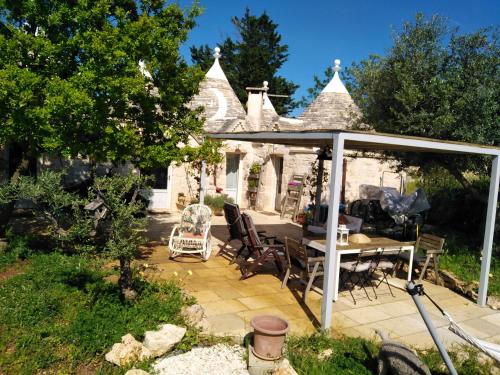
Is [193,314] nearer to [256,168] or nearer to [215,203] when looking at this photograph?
[215,203]

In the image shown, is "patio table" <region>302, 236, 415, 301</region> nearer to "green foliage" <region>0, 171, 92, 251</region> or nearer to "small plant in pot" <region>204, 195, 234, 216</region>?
"green foliage" <region>0, 171, 92, 251</region>

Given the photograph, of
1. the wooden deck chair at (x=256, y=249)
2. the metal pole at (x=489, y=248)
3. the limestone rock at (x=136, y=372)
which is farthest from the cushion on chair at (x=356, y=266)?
the limestone rock at (x=136, y=372)

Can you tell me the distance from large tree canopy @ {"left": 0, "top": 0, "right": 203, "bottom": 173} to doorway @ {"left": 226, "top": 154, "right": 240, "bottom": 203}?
8.10 meters

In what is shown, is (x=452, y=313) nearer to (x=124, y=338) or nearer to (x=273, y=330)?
(x=273, y=330)

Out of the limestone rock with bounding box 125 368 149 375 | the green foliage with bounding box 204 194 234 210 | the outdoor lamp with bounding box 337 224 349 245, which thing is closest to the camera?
the limestone rock with bounding box 125 368 149 375

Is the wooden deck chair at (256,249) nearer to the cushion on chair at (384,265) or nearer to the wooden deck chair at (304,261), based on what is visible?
the wooden deck chair at (304,261)

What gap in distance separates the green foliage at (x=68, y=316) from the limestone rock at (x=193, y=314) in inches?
4.5

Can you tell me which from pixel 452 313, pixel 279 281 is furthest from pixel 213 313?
pixel 452 313

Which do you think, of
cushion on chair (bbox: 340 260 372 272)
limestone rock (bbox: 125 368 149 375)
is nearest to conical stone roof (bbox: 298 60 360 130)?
cushion on chair (bbox: 340 260 372 272)

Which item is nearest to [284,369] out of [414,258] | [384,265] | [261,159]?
[384,265]

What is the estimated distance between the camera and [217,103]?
16156mm

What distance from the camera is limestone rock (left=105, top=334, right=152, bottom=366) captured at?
386 cm

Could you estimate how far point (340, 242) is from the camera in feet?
19.9

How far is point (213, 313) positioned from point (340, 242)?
2.24 meters
